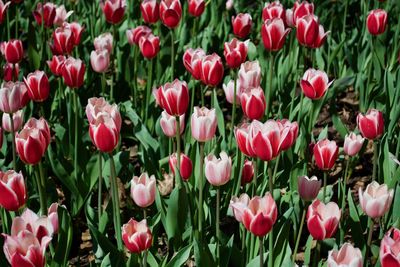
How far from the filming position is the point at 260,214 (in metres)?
1.67

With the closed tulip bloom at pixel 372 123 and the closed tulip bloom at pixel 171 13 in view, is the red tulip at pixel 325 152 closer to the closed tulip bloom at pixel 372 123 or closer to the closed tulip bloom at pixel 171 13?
the closed tulip bloom at pixel 372 123

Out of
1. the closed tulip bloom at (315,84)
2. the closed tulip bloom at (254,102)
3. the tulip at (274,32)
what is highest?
the tulip at (274,32)

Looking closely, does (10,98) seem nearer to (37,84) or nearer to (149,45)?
(37,84)

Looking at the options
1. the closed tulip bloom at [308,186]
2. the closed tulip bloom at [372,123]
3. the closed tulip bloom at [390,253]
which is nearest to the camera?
the closed tulip bloom at [390,253]

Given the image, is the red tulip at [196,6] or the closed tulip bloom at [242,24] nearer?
the closed tulip bloom at [242,24]

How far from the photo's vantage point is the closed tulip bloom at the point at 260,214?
5.52 ft

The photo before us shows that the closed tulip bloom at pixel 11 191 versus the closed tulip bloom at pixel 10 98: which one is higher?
the closed tulip bloom at pixel 10 98

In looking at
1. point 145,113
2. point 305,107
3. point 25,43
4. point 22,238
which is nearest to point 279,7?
point 305,107

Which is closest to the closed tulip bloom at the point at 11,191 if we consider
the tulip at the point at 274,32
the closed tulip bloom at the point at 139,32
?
the tulip at the point at 274,32

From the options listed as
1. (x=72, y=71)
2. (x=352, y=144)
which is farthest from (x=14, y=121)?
(x=352, y=144)

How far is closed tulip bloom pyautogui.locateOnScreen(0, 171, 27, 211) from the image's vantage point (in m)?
1.88

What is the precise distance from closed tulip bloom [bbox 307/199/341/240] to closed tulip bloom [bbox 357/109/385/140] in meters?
Answer: 0.56

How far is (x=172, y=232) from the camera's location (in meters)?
2.30

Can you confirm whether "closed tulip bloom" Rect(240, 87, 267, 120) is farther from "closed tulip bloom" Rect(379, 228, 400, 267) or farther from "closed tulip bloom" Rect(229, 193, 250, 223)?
"closed tulip bloom" Rect(379, 228, 400, 267)
